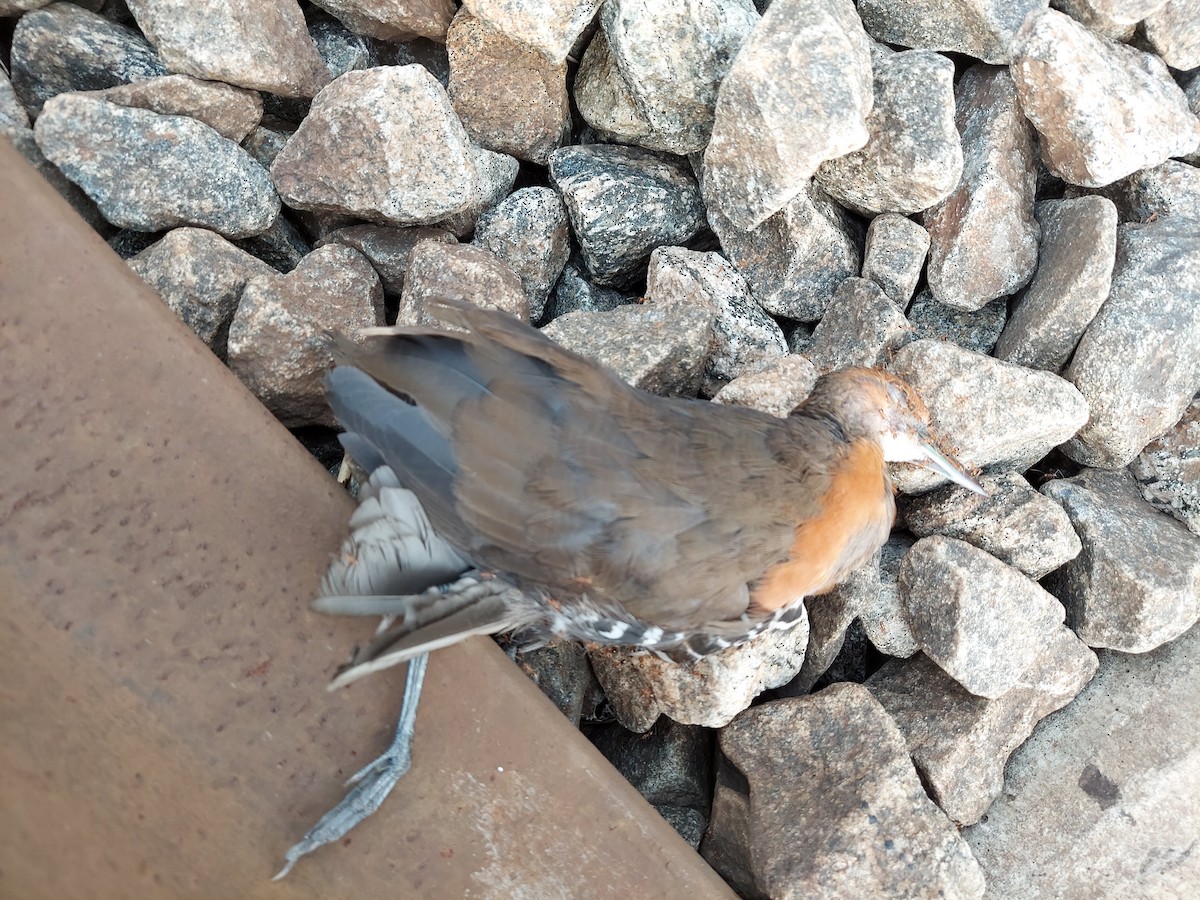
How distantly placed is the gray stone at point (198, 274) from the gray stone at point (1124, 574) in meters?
2.08

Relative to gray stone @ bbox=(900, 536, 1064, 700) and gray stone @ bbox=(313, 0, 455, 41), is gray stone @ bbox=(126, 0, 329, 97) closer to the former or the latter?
gray stone @ bbox=(313, 0, 455, 41)

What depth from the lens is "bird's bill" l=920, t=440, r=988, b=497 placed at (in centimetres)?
230

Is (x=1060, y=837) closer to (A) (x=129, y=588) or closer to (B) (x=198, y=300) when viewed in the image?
(A) (x=129, y=588)

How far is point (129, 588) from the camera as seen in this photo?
1791 millimetres

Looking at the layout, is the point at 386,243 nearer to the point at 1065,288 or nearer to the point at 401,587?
the point at 401,587

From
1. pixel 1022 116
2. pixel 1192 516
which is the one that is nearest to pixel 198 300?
pixel 1022 116

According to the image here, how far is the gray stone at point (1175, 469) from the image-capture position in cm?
261

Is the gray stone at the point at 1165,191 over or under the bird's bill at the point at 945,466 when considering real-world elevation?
over

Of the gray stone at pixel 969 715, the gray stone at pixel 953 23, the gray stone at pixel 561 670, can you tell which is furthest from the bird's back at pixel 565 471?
the gray stone at pixel 953 23

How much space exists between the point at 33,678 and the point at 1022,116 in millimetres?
2710

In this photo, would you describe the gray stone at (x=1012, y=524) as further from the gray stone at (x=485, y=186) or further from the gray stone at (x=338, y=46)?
the gray stone at (x=338, y=46)

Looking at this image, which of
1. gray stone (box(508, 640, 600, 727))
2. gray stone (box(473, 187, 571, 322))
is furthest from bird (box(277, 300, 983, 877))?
gray stone (box(473, 187, 571, 322))

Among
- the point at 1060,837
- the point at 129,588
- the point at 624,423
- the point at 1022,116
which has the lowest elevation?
the point at 1060,837

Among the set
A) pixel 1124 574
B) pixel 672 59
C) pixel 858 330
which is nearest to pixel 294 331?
pixel 672 59
